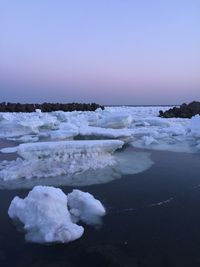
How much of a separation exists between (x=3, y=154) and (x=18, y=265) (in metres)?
4.17

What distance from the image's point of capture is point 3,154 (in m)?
6.34

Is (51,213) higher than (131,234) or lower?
higher

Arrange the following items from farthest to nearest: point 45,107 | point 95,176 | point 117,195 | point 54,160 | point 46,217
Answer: point 45,107, point 54,160, point 95,176, point 117,195, point 46,217

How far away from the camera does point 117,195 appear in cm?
381

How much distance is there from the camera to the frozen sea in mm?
2502

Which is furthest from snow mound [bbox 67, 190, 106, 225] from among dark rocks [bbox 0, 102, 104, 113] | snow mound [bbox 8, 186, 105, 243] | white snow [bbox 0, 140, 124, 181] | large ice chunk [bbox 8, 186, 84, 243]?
dark rocks [bbox 0, 102, 104, 113]

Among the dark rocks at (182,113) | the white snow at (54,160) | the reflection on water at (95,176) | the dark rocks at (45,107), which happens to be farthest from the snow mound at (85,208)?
the dark rocks at (45,107)

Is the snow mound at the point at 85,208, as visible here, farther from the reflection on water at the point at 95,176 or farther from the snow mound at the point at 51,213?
the reflection on water at the point at 95,176

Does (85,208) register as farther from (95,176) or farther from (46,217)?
(95,176)

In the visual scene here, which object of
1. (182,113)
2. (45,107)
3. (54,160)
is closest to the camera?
(54,160)

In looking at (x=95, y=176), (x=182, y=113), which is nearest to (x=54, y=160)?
(x=95, y=176)

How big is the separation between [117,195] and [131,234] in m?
0.97

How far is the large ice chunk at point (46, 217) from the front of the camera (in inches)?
104

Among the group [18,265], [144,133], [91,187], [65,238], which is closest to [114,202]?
[91,187]
